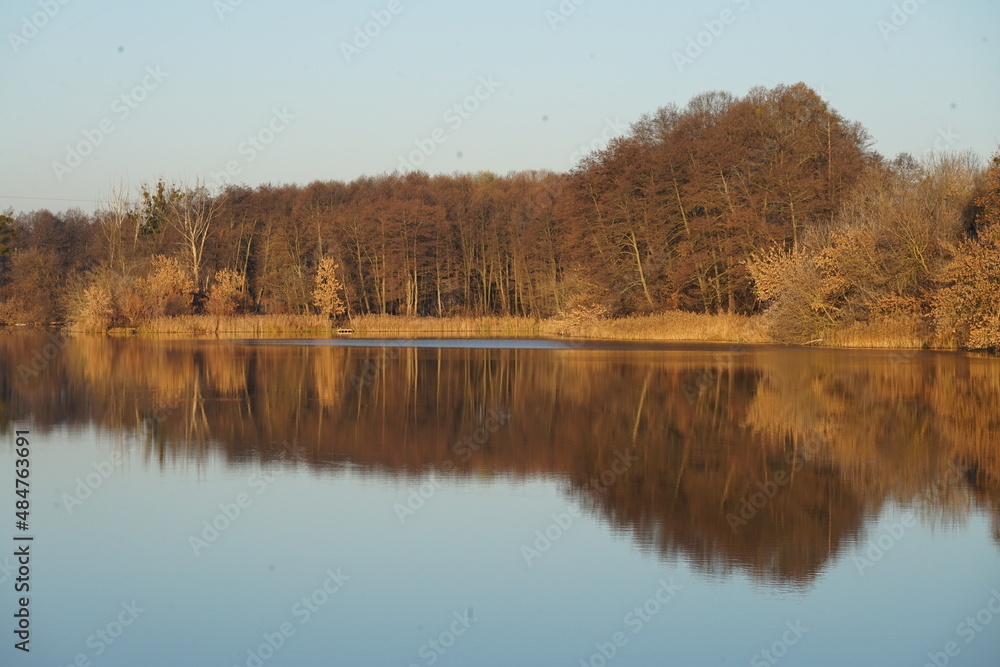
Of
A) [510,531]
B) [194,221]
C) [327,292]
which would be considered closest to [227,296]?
A: [327,292]

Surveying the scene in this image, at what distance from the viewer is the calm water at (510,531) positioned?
6.53 m

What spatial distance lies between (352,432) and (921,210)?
27844 mm

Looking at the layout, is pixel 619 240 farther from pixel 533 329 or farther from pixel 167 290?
pixel 167 290

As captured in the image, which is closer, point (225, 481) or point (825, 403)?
point (225, 481)

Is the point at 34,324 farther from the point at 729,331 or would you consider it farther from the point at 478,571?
the point at 478,571

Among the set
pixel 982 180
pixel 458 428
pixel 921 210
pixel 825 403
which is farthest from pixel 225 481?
pixel 982 180

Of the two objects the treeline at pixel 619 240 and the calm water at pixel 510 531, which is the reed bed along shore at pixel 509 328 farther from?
the calm water at pixel 510 531

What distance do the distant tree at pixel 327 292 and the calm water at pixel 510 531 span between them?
1773 inches

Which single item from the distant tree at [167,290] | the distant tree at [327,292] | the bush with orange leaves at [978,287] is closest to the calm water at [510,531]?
the bush with orange leaves at [978,287]

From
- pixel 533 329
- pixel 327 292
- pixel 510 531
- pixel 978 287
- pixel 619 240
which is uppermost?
pixel 619 240

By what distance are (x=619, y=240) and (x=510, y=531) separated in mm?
41125

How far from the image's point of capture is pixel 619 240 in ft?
162

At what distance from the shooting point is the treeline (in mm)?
36688

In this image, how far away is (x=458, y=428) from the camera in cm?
1559
